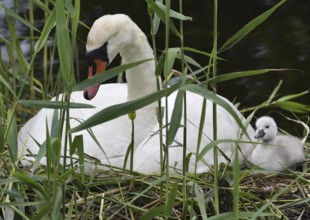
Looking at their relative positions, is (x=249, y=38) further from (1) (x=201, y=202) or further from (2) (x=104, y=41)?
(1) (x=201, y=202)

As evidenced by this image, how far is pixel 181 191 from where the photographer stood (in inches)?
157

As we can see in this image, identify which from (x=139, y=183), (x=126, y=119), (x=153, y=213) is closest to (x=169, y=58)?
(x=153, y=213)

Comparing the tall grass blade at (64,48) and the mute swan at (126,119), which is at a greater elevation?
the tall grass blade at (64,48)

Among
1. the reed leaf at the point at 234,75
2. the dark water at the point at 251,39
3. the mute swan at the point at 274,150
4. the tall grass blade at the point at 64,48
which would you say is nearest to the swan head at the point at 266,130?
the mute swan at the point at 274,150

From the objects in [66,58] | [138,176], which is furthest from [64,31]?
[138,176]

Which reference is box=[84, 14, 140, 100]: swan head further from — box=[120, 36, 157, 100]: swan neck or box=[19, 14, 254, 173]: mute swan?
box=[120, 36, 157, 100]: swan neck

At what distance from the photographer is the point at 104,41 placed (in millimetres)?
4555

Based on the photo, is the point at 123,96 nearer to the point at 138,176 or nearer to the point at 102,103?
the point at 102,103

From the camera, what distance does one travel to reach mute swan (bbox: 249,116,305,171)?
4.52m

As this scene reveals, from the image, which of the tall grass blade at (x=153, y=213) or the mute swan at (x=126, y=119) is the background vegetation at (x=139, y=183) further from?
the mute swan at (x=126, y=119)

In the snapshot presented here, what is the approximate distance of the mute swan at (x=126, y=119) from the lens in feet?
14.6

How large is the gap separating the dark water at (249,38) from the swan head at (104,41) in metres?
2.16

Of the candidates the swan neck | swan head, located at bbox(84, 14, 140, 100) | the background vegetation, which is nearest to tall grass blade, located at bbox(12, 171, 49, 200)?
the background vegetation

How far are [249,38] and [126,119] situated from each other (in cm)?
314
